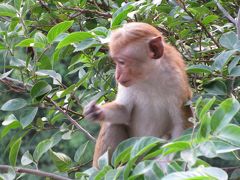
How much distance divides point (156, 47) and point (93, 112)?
0.46 metres

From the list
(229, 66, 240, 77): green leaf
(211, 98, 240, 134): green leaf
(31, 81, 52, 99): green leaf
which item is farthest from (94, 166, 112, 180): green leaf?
(31, 81, 52, 99): green leaf

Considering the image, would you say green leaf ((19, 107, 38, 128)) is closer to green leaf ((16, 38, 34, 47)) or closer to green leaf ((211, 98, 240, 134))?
green leaf ((16, 38, 34, 47))

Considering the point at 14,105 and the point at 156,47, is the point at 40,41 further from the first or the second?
the point at 156,47

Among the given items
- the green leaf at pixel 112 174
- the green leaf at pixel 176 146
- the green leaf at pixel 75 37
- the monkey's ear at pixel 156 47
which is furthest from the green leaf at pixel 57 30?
the green leaf at pixel 176 146

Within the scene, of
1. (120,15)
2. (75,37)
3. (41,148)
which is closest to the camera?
(75,37)

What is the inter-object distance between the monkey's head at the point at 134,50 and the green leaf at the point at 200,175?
1.46m

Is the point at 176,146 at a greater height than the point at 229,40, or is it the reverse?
the point at 176,146

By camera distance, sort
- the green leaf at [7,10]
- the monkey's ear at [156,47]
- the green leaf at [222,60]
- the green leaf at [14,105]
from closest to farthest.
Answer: the green leaf at [222,60]
the green leaf at [14,105]
the green leaf at [7,10]
the monkey's ear at [156,47]

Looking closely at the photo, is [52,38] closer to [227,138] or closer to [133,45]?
[133,45]

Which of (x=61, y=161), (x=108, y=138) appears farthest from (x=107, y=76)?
(x=61, y=161)

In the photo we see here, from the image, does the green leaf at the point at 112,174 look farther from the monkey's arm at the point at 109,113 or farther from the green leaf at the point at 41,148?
the monkey's arm at the point at 109,113

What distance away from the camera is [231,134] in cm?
148

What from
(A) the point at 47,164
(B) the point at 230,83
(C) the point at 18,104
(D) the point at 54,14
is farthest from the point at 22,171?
(A) the point at 47,164

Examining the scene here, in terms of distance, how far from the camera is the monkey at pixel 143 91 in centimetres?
287
